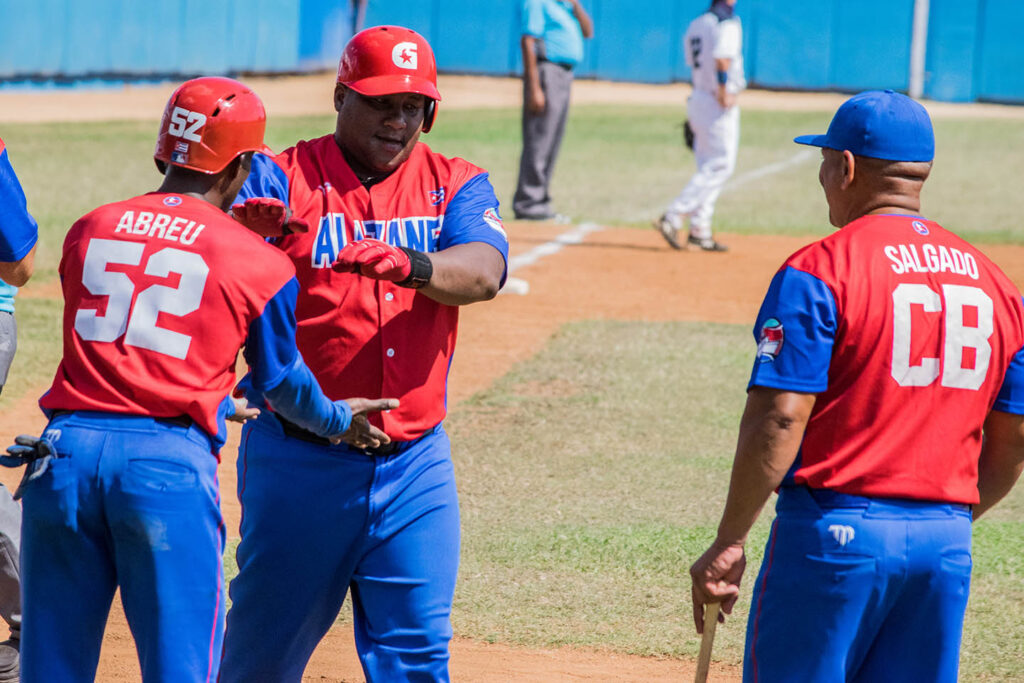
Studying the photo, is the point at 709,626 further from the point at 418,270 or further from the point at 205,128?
the point at 205,128

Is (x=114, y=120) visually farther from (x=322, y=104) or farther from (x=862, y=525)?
(x=862, y=525)

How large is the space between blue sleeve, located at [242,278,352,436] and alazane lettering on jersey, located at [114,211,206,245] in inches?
9.8

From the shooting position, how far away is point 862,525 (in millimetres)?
3113

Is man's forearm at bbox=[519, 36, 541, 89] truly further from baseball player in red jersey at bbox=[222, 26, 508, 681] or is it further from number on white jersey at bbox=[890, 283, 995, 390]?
number on white jersey at bbox=[890, 283, 995, 390]

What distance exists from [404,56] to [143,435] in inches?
51.3

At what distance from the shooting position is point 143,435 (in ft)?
10.4

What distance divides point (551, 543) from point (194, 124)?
343 cm

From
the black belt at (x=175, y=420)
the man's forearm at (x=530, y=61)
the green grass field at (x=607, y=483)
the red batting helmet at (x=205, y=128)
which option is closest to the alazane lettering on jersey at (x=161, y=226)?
the red batting helmet at (x=205, y=128)

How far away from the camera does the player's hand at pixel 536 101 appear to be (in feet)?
45.8

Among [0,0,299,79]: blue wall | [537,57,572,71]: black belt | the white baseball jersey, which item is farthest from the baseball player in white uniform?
[0,0,299,79]: blue wall

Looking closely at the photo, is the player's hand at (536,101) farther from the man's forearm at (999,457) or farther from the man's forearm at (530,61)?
the man's forearm at (999,457)

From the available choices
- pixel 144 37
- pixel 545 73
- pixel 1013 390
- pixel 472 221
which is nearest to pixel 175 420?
pixel 472 221

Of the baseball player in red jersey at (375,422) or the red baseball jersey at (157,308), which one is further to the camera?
the baseball player in red jersey at (375,422)

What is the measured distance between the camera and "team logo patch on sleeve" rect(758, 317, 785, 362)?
3133mm
